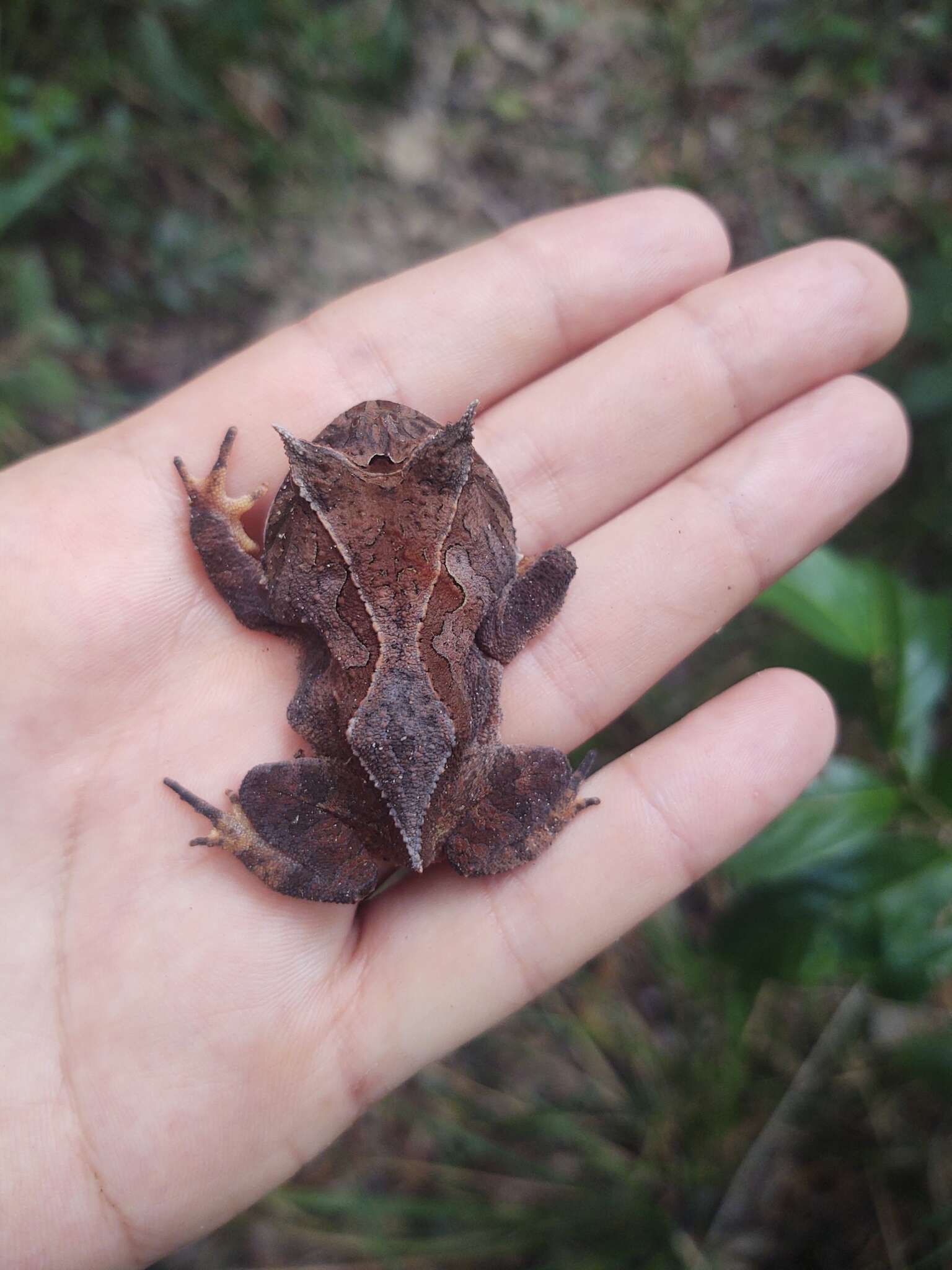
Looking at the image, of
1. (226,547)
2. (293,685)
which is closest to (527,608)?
(293,685)

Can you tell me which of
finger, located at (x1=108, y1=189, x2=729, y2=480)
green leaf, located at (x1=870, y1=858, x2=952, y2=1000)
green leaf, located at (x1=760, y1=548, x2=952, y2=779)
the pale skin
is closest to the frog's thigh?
the pale skin

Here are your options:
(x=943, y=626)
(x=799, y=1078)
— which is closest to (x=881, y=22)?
(x=943, y=626)

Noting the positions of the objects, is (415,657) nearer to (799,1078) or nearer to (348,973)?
(348,973)

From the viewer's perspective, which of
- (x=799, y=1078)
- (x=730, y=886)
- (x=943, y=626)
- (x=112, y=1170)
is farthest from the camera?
(x=730, y=886)

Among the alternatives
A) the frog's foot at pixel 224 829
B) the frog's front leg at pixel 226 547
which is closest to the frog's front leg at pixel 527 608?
the frog's front leg at pixel 226 547

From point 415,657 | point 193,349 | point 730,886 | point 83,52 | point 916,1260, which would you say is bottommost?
point 916,1260

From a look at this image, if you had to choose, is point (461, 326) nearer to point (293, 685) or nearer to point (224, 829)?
point (293, 685)
